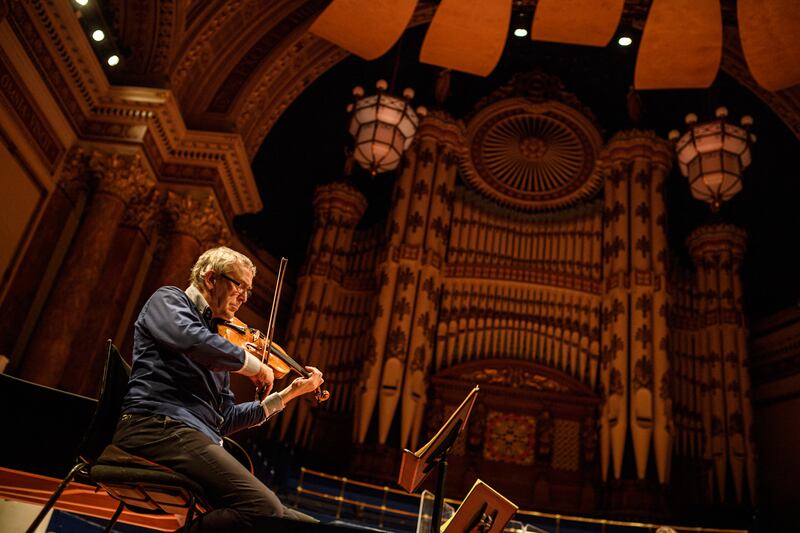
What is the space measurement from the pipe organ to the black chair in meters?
5.63

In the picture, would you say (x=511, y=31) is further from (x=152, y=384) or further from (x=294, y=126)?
(x=152, y=384)

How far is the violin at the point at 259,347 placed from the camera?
2074mm

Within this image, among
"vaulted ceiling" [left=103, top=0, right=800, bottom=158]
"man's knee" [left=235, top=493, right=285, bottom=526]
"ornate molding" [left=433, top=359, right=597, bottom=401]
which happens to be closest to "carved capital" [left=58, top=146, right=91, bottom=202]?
"vaulted ceiling" [left=103, top=0, right=800, bottom=158]

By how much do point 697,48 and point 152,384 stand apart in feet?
8.10

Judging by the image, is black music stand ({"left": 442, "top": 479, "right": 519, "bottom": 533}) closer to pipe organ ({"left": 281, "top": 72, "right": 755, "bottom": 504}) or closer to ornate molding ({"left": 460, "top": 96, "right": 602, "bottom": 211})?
pipe organ ({"left": 281, "top": 72, "right": 755, "bottom": 504})

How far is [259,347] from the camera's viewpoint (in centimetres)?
212

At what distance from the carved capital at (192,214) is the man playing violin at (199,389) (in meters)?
4.20

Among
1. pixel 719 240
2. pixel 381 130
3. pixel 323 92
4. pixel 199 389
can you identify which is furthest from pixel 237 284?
pixel 719 240

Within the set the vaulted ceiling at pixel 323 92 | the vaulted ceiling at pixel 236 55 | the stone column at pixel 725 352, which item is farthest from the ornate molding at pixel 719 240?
the vaulted ceiling at pixel 236 55

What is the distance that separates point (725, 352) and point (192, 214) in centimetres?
637

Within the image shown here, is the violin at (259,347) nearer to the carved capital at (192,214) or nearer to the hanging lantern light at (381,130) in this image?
the carved capital at (192,214)

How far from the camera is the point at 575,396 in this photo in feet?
25.5

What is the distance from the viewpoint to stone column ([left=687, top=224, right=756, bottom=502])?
24.5ft

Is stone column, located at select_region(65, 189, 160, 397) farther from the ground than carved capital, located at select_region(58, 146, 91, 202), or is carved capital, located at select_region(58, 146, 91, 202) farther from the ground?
carved capital, located at select_region(58, 146, 91, 202)
